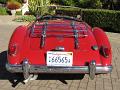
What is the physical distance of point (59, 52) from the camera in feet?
16.5

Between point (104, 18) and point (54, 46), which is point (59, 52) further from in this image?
point (104, 18)

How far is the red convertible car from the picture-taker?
196 inches

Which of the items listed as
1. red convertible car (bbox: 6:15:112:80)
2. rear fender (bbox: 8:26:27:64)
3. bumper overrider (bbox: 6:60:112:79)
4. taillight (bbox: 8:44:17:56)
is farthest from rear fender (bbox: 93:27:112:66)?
taillight (bbox: 8:44:17:56)

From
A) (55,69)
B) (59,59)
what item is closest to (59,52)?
(59,59)

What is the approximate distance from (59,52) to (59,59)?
0.42ft

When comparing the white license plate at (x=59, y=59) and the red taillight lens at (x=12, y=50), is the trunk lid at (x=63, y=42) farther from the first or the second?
the red taillight lens at (x=12, y=50)

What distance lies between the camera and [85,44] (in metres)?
5.32

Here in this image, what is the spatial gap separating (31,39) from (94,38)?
3.88ft

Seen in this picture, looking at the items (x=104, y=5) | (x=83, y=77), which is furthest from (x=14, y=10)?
(x=83, y=77)

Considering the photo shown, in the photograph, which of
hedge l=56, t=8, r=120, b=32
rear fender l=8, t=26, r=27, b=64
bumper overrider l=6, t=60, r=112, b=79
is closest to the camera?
bumper overrider l=6, t=60, r=112, b=79

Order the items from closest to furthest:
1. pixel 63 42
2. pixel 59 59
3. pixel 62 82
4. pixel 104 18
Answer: pixel 59 59 < pixel 63 42 < pixel 62 82 < pixel 104 18

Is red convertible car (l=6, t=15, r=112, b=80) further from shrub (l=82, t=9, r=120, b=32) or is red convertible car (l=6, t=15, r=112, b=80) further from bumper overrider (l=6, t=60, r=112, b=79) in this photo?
shrub (l=82, t=9, r=120, b=32)

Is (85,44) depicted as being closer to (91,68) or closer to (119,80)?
(91,68)

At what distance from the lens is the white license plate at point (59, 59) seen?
498 centimetres
